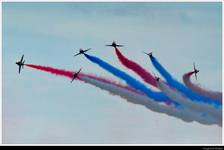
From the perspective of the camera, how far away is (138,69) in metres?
87.2

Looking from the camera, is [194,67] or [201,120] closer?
[201,120]

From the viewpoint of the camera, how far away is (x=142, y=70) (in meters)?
87.6

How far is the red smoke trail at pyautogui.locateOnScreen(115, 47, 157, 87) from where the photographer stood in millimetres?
86938

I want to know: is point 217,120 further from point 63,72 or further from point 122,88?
point 63,72

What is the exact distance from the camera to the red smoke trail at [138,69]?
86.9m

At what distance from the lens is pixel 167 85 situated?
286ft
